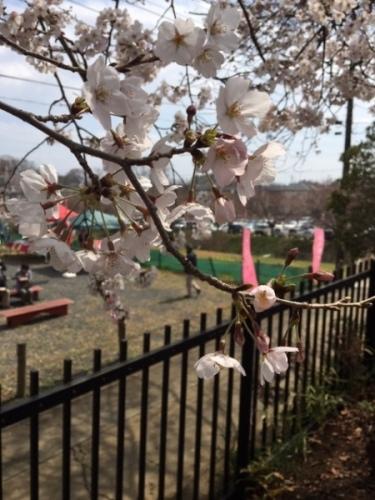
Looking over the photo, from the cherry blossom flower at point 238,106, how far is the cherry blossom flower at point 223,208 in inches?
5.2

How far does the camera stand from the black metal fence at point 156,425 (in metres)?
1.84

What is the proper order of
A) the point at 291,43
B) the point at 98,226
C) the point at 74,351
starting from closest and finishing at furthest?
the point at 98,226 < the point at 291,43 < the point at 74,351

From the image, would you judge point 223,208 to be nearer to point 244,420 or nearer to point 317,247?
point 244,420

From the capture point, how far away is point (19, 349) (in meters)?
5.33

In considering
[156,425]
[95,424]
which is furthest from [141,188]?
[156,425]

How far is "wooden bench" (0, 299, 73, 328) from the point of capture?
8858mm

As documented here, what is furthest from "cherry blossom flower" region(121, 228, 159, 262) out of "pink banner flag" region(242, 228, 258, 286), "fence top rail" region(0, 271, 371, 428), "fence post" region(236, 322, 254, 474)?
"pink banner flag" region(242, 228, 258, 286)

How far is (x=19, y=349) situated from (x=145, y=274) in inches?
59.9

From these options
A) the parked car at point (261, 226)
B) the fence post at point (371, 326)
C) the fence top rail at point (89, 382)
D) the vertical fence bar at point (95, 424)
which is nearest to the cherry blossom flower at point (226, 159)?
the fence top rail at point (89, 382)

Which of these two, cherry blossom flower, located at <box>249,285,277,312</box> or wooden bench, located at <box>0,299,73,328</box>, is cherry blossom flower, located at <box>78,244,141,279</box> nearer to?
cherry blossom flower, located at <box>249,285,277,312</box>

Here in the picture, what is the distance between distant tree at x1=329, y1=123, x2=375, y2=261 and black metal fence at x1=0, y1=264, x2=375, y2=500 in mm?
2357

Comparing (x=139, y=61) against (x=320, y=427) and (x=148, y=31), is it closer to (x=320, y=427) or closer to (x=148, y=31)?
(x=148, y=31)

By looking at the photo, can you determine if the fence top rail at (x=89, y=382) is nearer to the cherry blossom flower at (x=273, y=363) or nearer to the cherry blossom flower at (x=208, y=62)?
the cherry blossom flower at (x=273, y=363)

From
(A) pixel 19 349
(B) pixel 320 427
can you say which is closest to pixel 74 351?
(A) pixel 19 349
